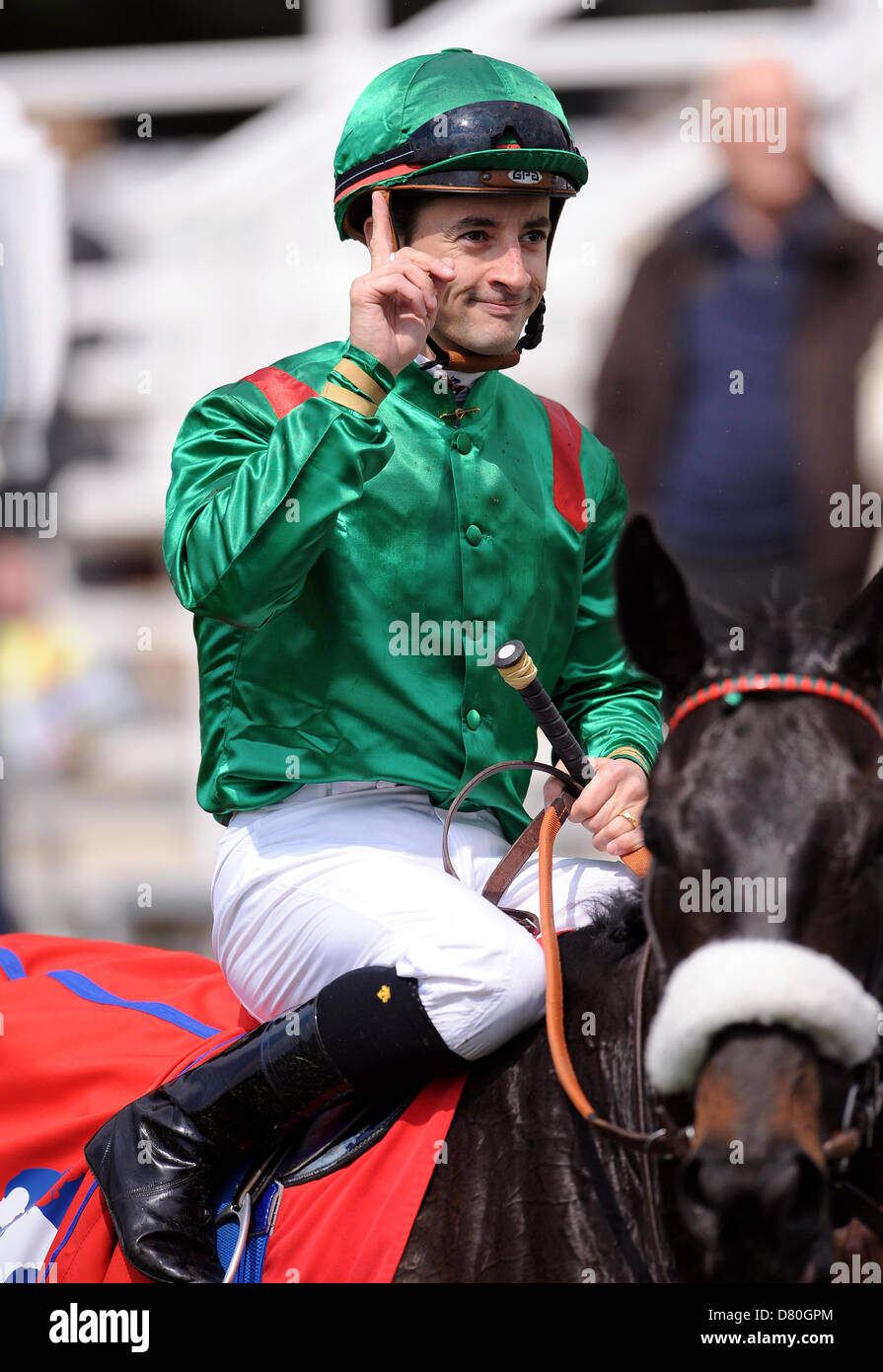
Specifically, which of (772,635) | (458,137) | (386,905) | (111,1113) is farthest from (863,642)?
(111,1113)

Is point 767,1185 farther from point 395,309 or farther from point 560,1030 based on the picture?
point 395,309

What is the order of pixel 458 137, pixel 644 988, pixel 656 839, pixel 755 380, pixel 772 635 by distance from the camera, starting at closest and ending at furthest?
pixel 656 839
pixel 772 635
pixel 644 988
pixel 458 137
pixel 755 380

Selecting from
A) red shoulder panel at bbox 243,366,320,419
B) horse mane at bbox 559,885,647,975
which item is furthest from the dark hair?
horse mane at bbox 559,885,647,975

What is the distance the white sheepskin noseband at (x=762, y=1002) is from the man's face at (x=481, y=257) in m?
1.23

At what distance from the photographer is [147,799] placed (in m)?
6.44

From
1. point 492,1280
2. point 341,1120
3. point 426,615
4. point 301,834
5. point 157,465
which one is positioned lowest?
point 492,1280

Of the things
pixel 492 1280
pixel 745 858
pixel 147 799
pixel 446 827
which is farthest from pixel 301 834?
pixel 147 799

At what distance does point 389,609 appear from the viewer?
2.56 meters

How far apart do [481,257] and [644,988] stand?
1256 mm

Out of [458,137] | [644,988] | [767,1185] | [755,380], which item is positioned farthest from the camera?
[755,380]

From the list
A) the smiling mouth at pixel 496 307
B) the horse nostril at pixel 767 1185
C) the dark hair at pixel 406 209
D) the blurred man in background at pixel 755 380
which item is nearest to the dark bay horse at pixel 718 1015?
the horse nostril at pixel 767 1185

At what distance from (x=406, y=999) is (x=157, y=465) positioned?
177 inches

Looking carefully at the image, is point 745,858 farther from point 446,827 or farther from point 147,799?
point 147,799

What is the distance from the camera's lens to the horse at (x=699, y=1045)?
1.70 metres
